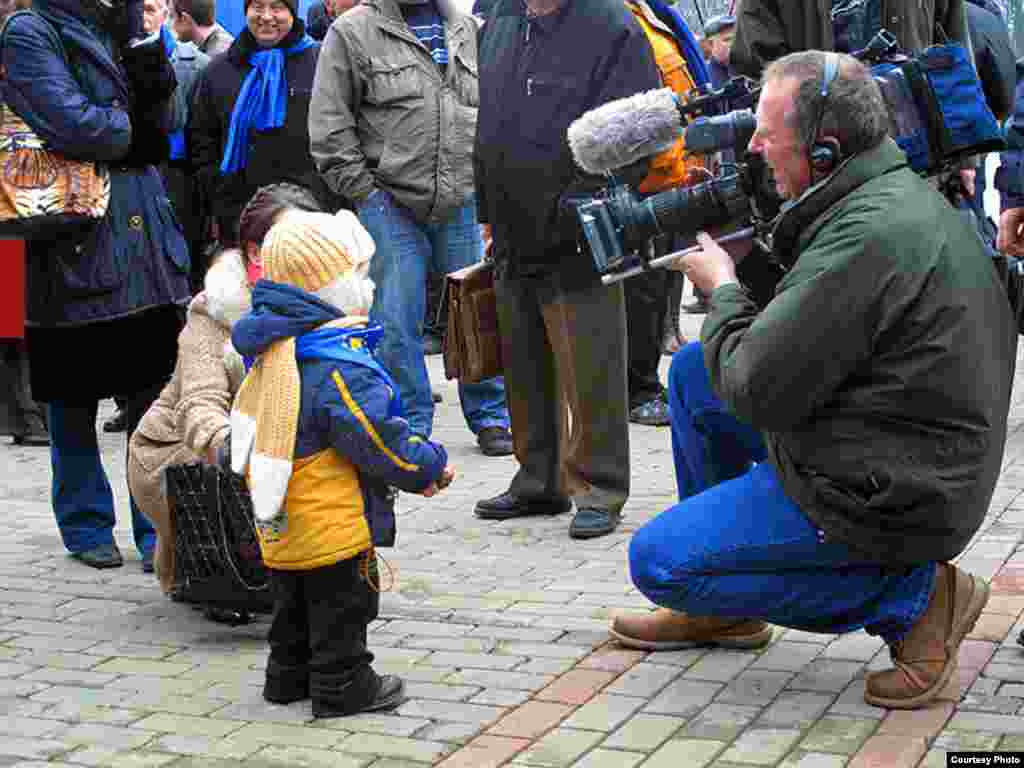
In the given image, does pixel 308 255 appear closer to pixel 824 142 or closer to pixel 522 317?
pixel 824 142

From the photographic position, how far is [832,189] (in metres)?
4.23

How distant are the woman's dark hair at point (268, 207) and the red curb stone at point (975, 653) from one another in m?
2.12

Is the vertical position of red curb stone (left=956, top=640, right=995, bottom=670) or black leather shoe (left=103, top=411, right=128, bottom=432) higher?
red curb stone (left=956, top=640, right=995, bottom=670)

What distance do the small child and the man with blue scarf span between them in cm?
367

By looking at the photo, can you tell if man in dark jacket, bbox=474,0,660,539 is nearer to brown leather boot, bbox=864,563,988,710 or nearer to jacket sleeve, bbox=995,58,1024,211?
jacket sleeve, bbox=995,58,1024,211

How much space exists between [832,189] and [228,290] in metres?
1.91

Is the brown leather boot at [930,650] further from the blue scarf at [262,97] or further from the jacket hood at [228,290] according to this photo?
the blue scarf at [262,97]

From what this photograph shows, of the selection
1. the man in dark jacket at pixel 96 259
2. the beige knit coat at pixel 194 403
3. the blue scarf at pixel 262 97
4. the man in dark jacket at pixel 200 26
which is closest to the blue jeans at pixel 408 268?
the blue scarf at pixel 262 97

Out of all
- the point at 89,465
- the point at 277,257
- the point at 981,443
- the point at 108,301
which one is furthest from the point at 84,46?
the point at 981,443

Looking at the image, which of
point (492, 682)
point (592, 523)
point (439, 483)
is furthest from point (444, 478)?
point (592, 523)

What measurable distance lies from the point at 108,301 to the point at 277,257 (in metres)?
1.77

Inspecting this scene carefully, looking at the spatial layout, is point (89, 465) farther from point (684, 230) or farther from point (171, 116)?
point (684, 230)

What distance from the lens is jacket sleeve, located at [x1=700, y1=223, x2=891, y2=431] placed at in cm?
407

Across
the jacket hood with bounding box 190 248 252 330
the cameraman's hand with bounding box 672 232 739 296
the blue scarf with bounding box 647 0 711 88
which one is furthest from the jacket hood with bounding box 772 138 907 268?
the blue scarf with bounding box 647 0 711 88
